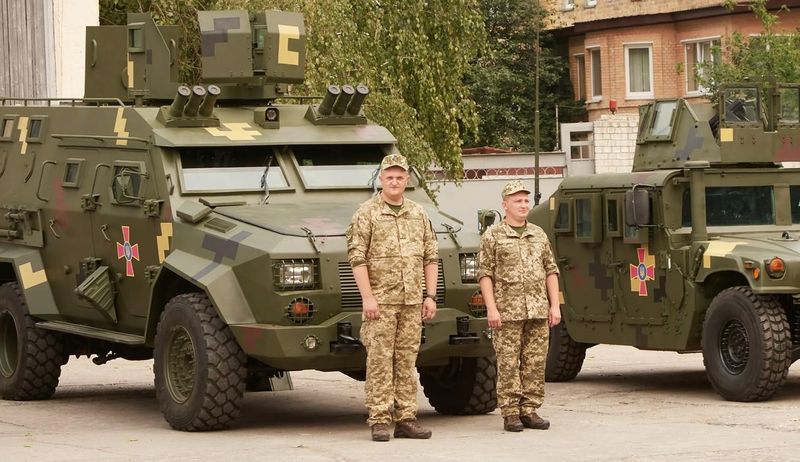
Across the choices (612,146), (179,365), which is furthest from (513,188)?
(612,146)

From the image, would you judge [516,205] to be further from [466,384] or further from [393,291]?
[466,384]

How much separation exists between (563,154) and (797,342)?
3301cm

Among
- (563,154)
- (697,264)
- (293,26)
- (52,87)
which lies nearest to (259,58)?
(293,26)

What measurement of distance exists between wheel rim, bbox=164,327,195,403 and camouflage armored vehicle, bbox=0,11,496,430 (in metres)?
0.01

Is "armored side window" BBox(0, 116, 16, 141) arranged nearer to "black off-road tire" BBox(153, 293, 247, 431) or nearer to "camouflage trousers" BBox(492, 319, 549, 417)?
"black off-road tire" BBox(153, 293, 247, 431)

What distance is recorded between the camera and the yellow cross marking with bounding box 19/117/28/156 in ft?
48.7

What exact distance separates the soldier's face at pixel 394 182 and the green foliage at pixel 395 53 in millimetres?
11708

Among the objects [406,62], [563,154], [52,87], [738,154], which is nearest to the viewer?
[738,154]

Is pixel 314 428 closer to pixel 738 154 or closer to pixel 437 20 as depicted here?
pixel 738 154

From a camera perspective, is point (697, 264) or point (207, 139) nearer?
point (207, 139)

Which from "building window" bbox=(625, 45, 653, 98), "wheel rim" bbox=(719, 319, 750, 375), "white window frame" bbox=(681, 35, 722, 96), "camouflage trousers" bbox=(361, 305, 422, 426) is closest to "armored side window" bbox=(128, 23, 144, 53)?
"camouflage trousers" bbox=(361, 305, 422, 426)

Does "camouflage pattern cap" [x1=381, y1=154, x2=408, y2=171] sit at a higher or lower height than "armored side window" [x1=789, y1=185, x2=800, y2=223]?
higher

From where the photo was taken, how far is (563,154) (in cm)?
4709

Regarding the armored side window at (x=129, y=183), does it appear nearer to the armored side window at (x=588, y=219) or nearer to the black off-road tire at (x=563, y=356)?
the armored side window at (x=588, y=219)
